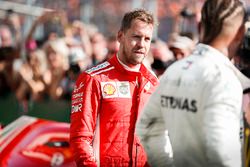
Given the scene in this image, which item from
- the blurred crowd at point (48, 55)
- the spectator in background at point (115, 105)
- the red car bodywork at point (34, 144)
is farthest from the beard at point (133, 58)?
the blurred crowd at point (48, 55)

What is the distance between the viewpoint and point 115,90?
4820mm

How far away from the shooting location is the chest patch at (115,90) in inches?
189

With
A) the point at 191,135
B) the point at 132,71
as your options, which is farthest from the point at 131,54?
the point at 191,135

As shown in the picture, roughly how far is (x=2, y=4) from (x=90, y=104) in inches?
371

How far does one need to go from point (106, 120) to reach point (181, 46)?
2628 mm

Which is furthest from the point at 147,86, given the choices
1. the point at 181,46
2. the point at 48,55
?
the point at 48,55

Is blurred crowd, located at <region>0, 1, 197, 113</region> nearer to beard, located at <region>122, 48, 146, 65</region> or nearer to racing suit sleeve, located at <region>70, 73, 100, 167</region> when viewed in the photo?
beard, located at <region>122, 48, 146, 65</region>

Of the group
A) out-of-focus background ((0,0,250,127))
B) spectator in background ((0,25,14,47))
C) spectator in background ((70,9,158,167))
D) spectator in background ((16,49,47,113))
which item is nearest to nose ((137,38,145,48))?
→ spectator in background ((70,9,158,167))

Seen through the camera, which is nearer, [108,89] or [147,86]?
[108,89]

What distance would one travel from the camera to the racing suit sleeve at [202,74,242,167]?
316 cm

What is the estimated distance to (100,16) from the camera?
12.2 m

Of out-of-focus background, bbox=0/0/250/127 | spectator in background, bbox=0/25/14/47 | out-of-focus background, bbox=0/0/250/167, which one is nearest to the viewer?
out-of-focus background, bbox=0/0/250/167

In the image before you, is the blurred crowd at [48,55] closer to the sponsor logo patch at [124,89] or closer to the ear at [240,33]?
the sponsor logo patch at [124,89]

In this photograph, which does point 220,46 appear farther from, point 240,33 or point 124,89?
point 124,89
